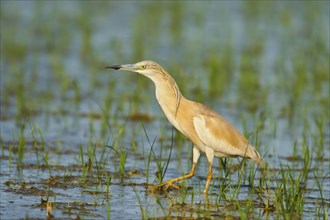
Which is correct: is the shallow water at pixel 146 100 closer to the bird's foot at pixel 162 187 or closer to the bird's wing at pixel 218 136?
the bird's foot at pixel 162 187

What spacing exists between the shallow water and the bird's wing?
0.69 ft

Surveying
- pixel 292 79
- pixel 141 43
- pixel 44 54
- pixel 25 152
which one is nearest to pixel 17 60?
pixel 44 54

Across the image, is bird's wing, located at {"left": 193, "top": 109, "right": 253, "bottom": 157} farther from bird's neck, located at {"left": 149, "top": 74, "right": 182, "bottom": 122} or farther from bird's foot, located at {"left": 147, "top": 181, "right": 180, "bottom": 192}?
bird's foot, located at {"left": 147, "top": 181, "right": 180, "bottom": 192}

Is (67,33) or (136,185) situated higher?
(67,33)

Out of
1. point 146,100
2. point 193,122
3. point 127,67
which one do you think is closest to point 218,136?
point 193,122

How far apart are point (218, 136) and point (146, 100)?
13.8ft

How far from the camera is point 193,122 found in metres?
7.60

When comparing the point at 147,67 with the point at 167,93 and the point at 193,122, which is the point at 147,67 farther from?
the point at 193,122

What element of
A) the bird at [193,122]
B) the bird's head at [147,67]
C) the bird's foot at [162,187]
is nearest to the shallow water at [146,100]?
the bird's foot at [162,187]

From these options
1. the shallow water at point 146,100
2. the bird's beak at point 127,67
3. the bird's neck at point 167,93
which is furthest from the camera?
the bird's neck at point 167,93

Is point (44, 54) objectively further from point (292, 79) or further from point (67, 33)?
point (292, 79)

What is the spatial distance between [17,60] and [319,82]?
501 cm

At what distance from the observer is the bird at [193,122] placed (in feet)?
24.6

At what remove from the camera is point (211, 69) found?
13.0 m
